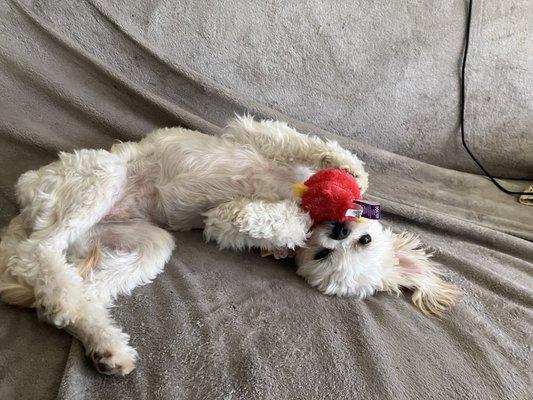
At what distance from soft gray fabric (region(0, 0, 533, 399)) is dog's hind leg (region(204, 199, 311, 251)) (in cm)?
8

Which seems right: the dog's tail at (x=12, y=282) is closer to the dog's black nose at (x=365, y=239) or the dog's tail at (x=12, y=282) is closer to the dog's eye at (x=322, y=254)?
the dog's eye at (x=322, y=254)

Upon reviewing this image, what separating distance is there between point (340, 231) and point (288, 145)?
381mm

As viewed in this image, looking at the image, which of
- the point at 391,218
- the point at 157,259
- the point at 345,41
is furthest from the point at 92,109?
the point at 391,218

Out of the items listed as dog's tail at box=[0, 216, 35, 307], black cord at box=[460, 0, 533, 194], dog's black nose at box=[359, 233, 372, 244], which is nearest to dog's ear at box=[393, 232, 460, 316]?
dog's black nose at box=[359, 233, 372, 244]

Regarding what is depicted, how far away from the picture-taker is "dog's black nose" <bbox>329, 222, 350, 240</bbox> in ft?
5.30

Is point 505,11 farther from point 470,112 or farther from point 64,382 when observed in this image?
point 64,382

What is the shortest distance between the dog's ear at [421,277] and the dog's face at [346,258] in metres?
0.06

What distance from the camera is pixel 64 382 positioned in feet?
3.75

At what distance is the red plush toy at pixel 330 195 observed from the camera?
1513 mm

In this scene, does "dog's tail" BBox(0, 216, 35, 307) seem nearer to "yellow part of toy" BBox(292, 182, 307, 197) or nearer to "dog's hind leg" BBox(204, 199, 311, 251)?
"dog's hind leg" BBox(204, 199, 311, 251)

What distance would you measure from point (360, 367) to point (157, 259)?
70 centimetres

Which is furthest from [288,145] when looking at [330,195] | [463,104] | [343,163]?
[463,104]

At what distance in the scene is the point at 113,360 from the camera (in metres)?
1.18

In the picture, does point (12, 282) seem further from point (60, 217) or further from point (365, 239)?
point (365, 239)
